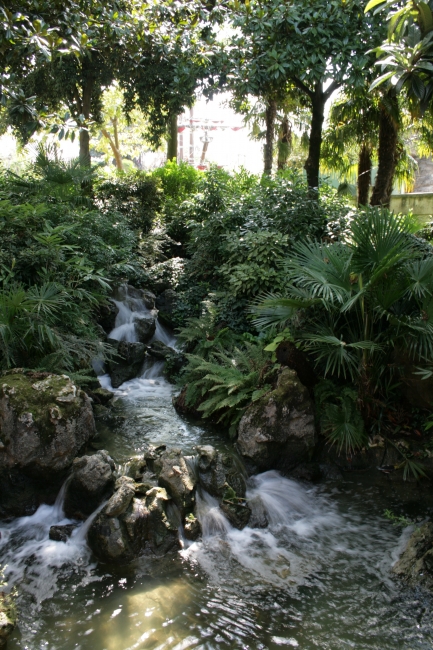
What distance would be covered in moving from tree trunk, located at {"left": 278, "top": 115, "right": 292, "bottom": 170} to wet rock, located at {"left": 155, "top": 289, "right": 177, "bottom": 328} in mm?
8359

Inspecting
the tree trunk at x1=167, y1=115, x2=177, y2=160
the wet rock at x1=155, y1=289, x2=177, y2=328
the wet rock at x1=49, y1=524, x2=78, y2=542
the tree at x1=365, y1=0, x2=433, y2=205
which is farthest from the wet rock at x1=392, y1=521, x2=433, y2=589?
the tree trunk at x1=167, y1=115, x2=177, y2=160

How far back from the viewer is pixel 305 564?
197 inches

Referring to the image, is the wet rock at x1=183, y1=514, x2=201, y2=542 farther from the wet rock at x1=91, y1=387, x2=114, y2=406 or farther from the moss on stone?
the wet rock at x1=91, y1=387, x2=114, y2=406

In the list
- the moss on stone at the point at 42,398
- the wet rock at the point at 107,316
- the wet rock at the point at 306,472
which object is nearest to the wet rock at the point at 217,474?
the wet rock at the point at 306,472

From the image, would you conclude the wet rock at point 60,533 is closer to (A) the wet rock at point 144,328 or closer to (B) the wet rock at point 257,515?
(B) the wet rock at point 257,515

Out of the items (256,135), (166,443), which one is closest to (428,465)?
(166,443)

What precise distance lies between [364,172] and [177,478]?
12.0 metres

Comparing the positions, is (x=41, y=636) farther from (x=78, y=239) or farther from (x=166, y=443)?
(x=78, y=239)

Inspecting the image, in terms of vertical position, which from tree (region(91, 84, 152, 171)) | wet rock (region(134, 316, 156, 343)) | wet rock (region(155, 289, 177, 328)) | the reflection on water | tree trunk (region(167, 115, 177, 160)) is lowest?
the reflection on water

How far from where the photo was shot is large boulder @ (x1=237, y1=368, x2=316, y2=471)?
6543 mm

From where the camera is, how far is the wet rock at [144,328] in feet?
34.2

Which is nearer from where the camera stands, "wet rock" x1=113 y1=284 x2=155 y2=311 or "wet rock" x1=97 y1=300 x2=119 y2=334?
"wet rock" x1=97 y1=300 x2=119 y2=334

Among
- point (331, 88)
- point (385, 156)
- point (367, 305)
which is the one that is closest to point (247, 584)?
point (367, 305)

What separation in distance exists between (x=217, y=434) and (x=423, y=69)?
17.2 ft
